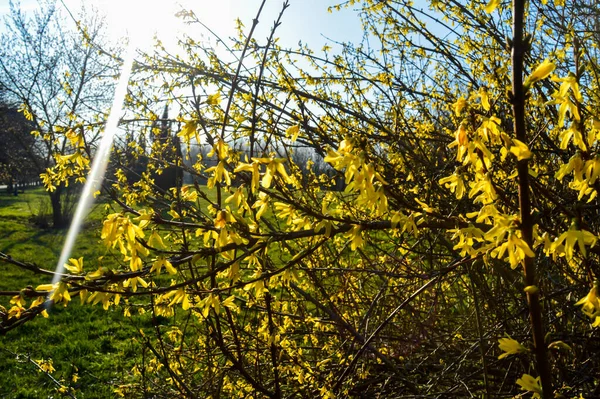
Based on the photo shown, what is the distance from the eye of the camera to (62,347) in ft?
17.8

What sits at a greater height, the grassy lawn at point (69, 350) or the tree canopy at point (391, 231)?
the tree canopy at point (391, 231)

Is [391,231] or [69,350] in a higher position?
[391,231]

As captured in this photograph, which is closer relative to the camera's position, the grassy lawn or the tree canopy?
the tree canopy

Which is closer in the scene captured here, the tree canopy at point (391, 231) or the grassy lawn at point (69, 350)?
the tree canopy at point (391, 231)

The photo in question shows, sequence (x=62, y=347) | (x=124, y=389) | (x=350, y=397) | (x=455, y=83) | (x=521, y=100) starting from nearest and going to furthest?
(x=521, y=100)
(x=350, y=397)
(x=124, y=389)
(x=455, y=83)
(x=62, y=347)

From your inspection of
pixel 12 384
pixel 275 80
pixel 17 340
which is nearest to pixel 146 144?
pixel 275 80

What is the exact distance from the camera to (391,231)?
3.58 metres

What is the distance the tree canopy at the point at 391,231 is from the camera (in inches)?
50.9

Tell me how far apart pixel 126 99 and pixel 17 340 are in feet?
11.1

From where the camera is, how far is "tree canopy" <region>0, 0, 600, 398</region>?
1.29 m

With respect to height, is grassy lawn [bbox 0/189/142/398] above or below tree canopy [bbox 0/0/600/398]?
below

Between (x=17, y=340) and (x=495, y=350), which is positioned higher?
(x=495, y=350)

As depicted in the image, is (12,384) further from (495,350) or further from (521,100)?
(521,100)

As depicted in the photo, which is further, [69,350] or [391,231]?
[69,350]
